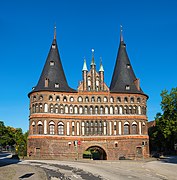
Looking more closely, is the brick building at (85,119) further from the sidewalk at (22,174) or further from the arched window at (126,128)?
the sidewalk at (22,174)

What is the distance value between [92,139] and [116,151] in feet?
16.3

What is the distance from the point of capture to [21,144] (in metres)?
54.8

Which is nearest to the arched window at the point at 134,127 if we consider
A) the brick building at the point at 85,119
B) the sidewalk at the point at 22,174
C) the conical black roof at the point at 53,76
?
the brick building at the point at 85,119

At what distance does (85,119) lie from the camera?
5075cm

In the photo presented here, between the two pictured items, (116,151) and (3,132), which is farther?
(3,132)

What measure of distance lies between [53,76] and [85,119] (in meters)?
10.4

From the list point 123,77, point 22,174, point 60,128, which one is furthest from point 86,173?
point 123,77

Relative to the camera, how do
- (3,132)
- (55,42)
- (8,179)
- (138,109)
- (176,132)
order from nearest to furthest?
(8,179) → (176,132) → (138,109) → (55,42) → (3,132)

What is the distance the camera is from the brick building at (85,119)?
49.1m

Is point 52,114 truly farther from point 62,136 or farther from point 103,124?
point 103,124

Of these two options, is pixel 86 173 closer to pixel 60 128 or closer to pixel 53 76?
pixel 60 128

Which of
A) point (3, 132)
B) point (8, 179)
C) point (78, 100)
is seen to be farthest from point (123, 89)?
point (3, 132)

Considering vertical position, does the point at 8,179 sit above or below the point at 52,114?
below

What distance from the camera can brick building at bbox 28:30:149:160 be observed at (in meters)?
49.1
